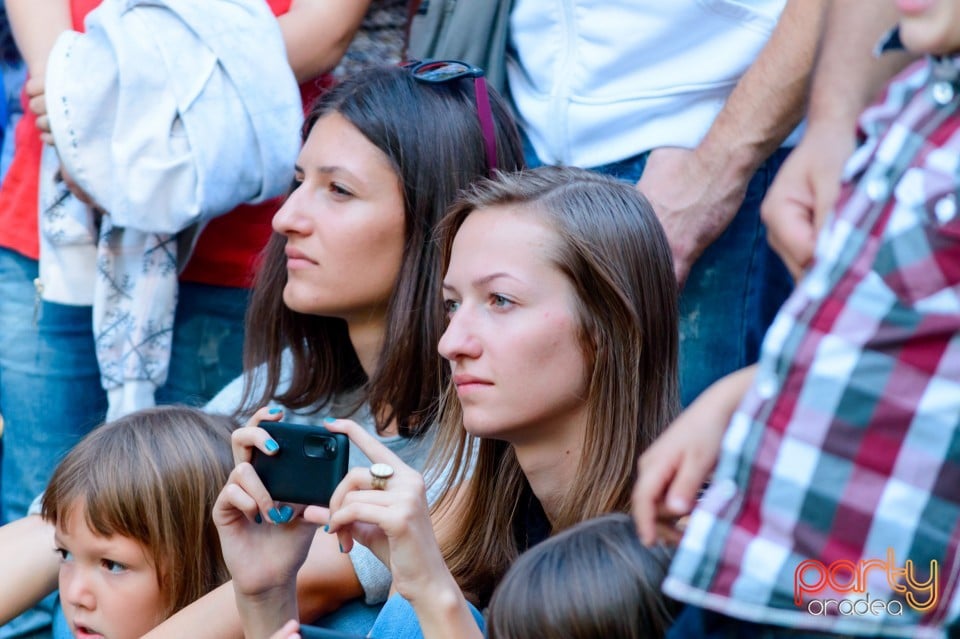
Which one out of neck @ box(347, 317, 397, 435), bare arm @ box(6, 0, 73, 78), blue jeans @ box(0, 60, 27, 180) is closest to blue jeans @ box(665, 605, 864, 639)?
neck @ box(347, 317, 397, 435)

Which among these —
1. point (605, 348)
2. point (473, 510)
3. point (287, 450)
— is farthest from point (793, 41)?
point (287, 450)

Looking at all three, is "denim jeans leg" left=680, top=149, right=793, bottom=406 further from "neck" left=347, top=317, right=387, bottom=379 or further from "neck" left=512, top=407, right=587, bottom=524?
"neck" left=347, top=317, right=387, bottom=379

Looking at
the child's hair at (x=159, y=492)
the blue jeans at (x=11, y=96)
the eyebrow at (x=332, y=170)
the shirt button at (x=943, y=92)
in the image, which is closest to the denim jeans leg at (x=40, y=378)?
the blue jeans at (x=11, y=96)

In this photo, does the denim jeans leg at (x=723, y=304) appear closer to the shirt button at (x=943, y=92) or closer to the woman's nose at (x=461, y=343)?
the woman's nose at (x=461, y=343)

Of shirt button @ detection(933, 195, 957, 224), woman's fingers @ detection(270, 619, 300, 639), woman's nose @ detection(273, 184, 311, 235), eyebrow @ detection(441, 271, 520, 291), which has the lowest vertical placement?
woman's fingers @ detection(270, 619, 300, 639)

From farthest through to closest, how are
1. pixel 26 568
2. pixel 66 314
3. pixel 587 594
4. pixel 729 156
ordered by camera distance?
pixel 66 314
pixel 26 568
pixel 729 156
pixel 587 594

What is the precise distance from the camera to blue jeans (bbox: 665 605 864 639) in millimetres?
1396

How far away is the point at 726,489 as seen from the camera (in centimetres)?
136

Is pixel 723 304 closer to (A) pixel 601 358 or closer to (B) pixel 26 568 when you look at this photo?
(A) pixel 601 358

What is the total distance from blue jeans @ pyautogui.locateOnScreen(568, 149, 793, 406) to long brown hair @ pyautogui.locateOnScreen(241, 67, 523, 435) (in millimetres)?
450

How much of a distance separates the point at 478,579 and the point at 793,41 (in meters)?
1.05

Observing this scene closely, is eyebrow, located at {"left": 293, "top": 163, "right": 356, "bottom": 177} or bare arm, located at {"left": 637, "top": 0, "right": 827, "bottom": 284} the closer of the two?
bare arm, located at {"left": 637, "top": 0, "right": 827, "bottom": 284}

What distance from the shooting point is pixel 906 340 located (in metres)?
1.29

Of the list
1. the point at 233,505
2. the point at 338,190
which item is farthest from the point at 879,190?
the point at 338,190
